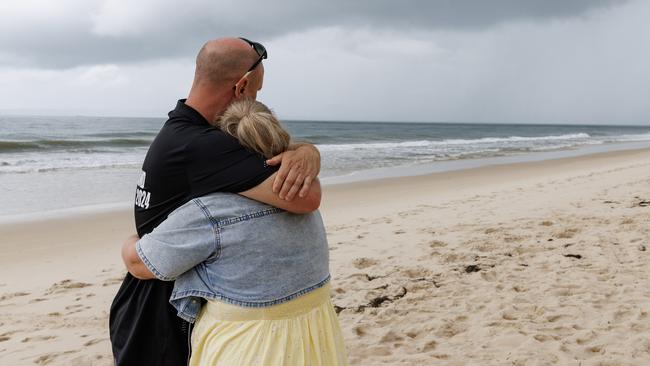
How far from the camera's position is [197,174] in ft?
5.04

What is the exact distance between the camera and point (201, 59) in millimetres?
1654

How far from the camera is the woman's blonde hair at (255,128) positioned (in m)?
1.54

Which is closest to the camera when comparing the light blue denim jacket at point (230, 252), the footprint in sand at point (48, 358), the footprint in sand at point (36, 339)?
the light blue denim jacket at point (230, 252)

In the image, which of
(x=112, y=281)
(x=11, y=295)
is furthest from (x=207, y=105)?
(x=11, y=295)

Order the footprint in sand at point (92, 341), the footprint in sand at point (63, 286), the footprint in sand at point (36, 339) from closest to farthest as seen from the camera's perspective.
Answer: the footprint in sand at point (92, 341)
the footprint in sand at point (36, 339)
the footprint in sand at point (63, 286)

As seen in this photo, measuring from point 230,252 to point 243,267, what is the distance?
57 mm

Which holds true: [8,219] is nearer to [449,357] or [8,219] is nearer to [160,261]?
→ [449,357]

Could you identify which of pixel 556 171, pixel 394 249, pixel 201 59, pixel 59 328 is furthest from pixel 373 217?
pixel 556 171

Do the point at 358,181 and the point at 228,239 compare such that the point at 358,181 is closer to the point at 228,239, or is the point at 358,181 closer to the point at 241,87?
the point at 241,87

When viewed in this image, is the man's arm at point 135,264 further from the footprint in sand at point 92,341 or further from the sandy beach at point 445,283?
the footprint in sand at point 92,341

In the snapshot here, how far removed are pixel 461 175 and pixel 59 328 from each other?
1247 centimetres

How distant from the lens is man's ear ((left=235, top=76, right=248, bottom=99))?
1688 millimetres

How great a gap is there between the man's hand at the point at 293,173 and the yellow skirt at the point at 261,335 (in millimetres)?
336

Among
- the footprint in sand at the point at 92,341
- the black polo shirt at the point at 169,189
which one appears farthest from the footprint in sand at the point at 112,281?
the black polo shirt at the point at 169,189
